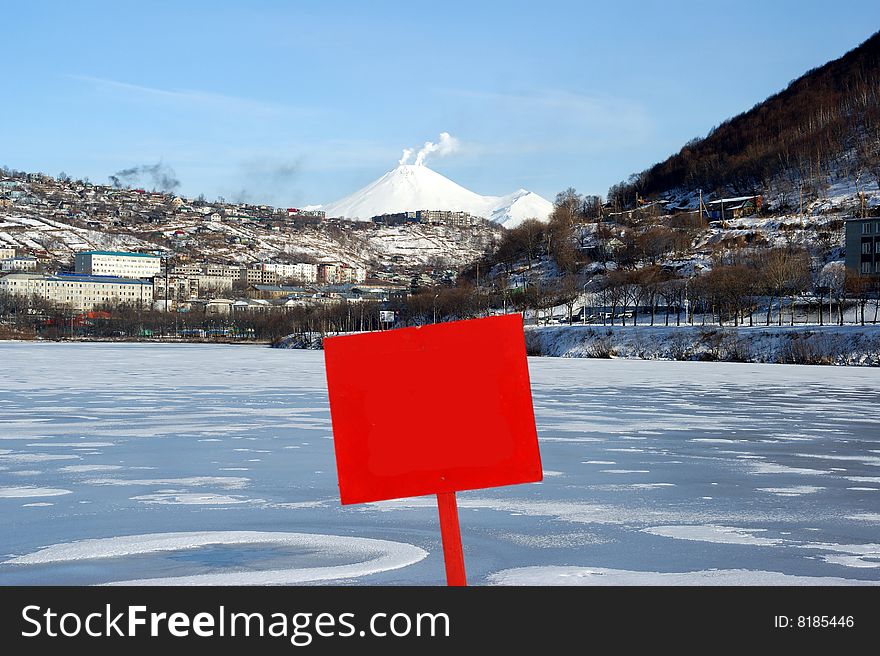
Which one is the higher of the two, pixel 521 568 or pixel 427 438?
pixel 427 438

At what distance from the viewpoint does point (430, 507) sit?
858 centimetres

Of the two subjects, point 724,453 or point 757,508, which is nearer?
point 757,508

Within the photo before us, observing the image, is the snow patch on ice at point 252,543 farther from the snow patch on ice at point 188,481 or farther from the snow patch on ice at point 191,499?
the snow patch on ice at point 188,481

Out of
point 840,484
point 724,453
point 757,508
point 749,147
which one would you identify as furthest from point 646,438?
point 749,147

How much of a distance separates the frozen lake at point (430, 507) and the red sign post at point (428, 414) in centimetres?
198

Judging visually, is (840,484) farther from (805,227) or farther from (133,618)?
(805,227)

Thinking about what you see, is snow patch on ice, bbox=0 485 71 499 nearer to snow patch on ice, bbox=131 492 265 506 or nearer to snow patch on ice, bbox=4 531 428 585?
snow patch on ice, bbox=131 492 265 506

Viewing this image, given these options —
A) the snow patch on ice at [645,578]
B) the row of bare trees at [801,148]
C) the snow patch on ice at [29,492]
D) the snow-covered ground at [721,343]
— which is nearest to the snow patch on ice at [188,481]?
the snow patch on ice at [29,492]

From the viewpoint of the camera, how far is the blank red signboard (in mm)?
3943

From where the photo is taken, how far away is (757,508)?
8586 mm

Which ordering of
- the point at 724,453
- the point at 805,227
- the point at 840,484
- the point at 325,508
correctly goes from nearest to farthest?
the point at 325,508 < the point at 840,484 < the point at 724,453 < the point at 805,227

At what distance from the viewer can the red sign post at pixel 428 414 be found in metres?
3.94

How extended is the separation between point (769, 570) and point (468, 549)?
6.51ft

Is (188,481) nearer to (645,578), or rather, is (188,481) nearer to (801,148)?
(645,578)
